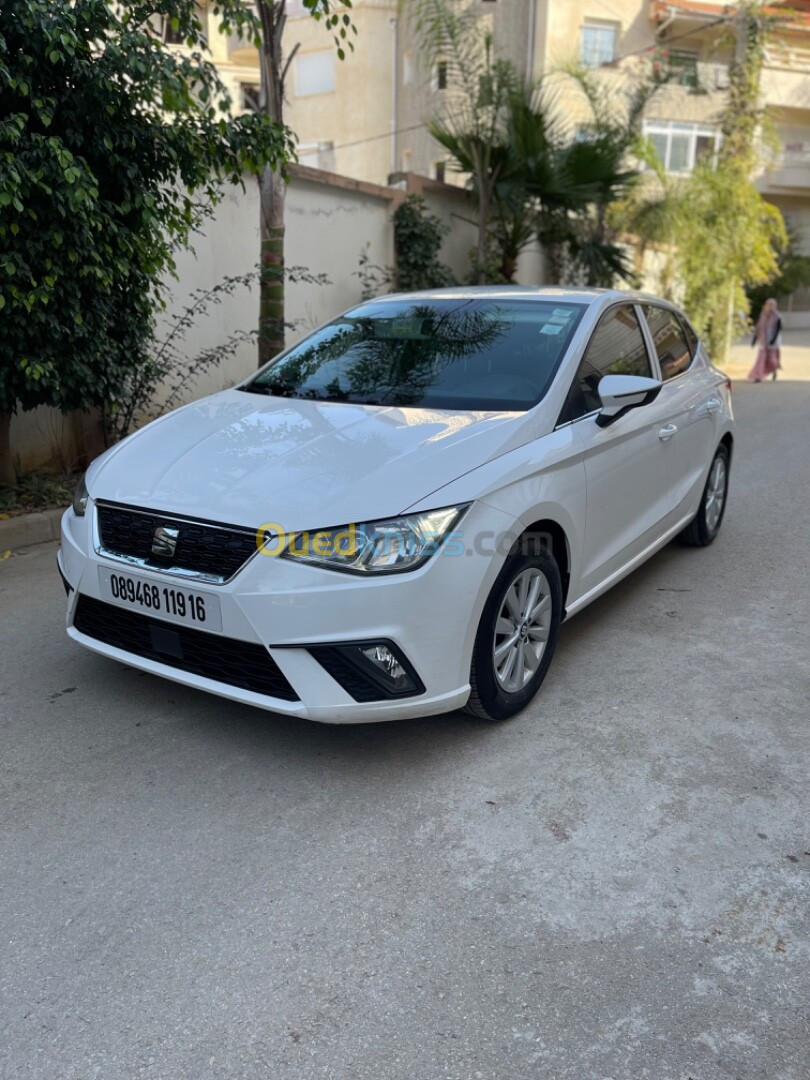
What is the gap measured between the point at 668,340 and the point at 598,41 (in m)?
Answer: 24.5

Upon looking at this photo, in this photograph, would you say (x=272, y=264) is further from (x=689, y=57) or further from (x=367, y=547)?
(x=689, y=57)

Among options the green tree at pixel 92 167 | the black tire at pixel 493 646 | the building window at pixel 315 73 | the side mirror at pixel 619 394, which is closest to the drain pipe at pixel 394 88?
the building window at pixel 315 73

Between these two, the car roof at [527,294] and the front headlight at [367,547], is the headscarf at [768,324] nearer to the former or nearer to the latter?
the car roof at [527,294]

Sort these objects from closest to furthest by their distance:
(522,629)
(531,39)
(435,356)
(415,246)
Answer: (522,629), (435,356), (415,246), (531,39)

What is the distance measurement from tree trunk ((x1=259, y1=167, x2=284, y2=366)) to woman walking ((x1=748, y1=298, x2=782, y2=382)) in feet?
35.4

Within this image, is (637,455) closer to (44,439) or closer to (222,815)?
(222,815)

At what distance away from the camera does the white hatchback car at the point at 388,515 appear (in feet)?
9.78

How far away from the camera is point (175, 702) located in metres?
3.71

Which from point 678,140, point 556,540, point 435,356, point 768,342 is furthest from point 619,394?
point 678,140

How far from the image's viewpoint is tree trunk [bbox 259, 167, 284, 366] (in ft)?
25.1

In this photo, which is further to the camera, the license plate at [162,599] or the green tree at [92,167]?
the green tree at [92,167]

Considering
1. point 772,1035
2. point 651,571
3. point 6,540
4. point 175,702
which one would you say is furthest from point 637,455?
point 6,540

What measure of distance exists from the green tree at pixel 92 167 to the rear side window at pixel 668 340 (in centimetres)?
268

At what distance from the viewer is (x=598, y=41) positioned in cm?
2572
